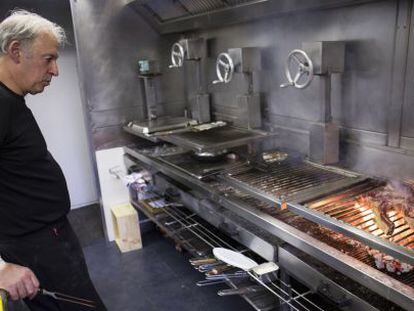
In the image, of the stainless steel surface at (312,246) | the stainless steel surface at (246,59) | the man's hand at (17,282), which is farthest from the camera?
the stainless steel surface at (246,59)

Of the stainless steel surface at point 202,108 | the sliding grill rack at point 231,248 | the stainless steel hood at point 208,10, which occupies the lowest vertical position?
the sliding grill rack at point 231,248

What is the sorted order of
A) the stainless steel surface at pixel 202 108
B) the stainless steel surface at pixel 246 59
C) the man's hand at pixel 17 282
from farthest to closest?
the stainless steel surface at pixel 202 108
the stainless steel surface at pixel 246 59
the man's hand at pixel 17 282

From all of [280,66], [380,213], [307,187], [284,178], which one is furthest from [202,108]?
[380,213]

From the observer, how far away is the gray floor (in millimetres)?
2621

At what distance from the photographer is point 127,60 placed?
3379 millimetres

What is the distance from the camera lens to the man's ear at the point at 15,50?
4.83 feet

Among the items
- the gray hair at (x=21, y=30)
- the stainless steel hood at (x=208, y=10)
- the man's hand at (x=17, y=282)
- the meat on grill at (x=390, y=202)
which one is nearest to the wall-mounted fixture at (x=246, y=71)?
the stainless steel hood at (x=208, y=10)

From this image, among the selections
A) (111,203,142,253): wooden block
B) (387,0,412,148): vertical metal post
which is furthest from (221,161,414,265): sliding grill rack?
(111,203,142,253): wooden block

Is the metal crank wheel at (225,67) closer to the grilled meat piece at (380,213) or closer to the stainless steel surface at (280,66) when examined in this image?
the stainless steel surface at (280,66)

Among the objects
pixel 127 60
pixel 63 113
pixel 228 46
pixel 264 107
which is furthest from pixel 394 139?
pixel 63 113

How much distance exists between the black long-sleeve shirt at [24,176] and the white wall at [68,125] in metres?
2.22

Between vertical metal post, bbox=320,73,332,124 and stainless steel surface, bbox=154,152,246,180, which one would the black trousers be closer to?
stainless steel surface, bbox=154,152,246,180

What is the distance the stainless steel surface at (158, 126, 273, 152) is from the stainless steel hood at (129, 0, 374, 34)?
78 cm

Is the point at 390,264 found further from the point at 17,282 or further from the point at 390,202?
the point at 17,282
